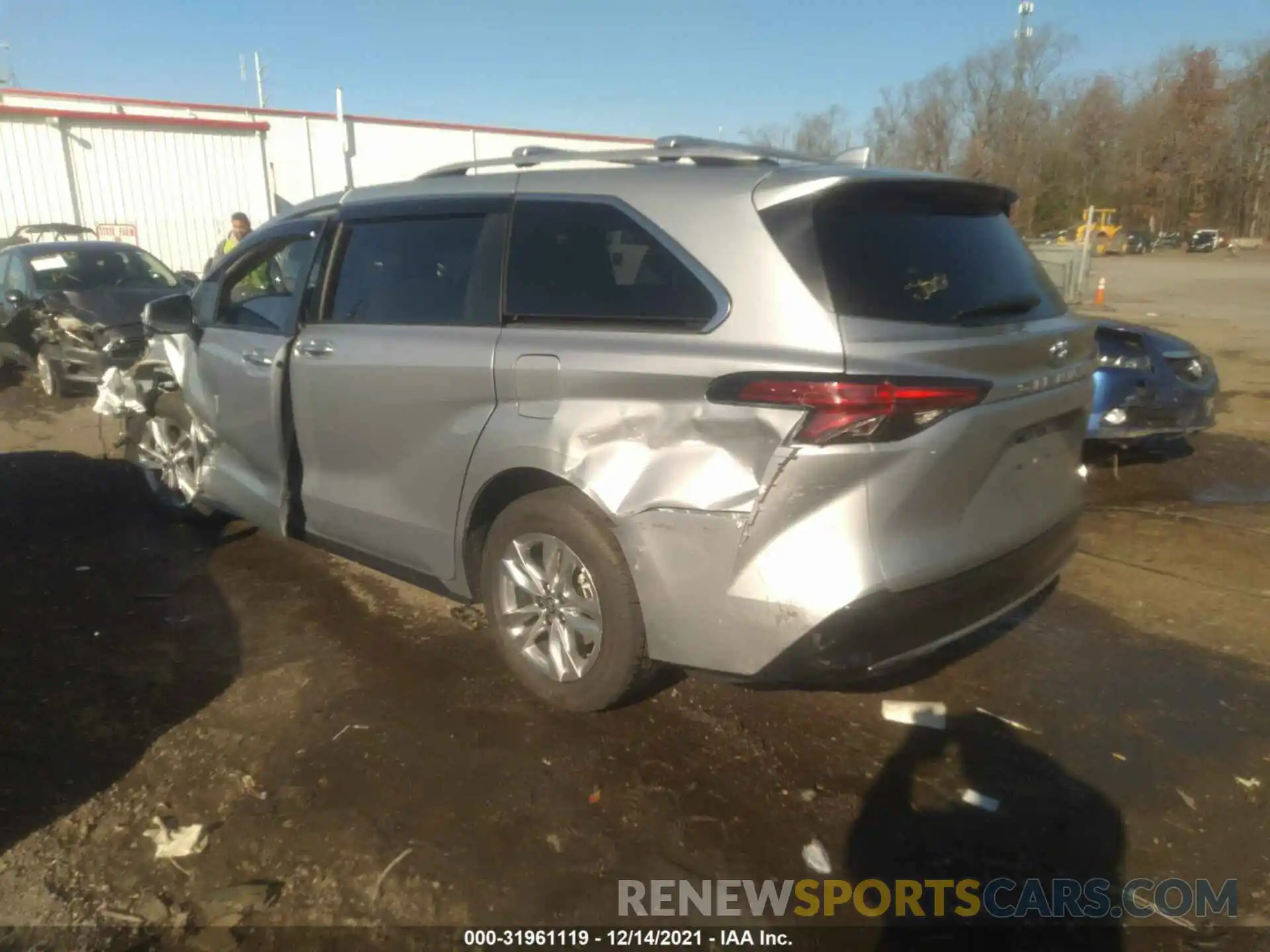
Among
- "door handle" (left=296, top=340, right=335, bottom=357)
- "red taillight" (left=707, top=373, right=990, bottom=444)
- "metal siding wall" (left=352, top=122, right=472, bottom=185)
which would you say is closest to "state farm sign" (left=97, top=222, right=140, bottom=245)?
"metal siding wall" (left=352, top=122, right=472, bottom=185)

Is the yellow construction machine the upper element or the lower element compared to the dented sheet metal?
upper

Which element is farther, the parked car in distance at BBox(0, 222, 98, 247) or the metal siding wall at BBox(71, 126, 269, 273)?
the metal siding wall at BBox(71, 126, 269, 273)

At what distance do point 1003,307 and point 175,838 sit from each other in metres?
3.07

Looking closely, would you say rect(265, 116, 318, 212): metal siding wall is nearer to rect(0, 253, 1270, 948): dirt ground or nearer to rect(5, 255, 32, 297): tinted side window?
rect(5, 255, 32, 297): tinted side window

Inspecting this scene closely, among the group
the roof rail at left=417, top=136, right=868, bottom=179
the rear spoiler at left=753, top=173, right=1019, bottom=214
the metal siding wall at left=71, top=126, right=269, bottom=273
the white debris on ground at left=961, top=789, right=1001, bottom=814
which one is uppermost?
the metal siding wall at left=71, top=126, right=269, bottom=273

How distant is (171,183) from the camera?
2039 cm

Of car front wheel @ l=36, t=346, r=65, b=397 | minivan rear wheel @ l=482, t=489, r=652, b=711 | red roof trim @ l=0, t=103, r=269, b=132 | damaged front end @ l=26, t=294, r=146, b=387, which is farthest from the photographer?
red roof trim @ l=0, t=103, r=269, b=132

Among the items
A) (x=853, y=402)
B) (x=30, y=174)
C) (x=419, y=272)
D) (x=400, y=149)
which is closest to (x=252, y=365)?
(x=419, y=272)

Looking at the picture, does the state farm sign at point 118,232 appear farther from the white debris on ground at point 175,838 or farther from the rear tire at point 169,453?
the white debris on ground at point 175,838

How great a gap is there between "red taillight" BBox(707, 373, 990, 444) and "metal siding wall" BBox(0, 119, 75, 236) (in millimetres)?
20901

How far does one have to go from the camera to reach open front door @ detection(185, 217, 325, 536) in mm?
4207

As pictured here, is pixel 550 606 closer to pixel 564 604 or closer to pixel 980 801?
pixel 564 604

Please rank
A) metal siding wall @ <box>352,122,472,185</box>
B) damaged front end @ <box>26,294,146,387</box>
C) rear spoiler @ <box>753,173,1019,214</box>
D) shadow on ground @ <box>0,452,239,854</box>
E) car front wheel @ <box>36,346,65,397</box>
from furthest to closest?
metal siding wall @ <box>352,122,472,185</box>
car front wheel @ <box>36,346,65,397</box>
damaged front end @ <box>26,294,146,387</box>
shadow on ground @ <box>0,452,239,854</box>
rear spoiler @ <box>753,173,1019,214</box>

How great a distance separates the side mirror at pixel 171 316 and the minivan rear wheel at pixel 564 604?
258cm
